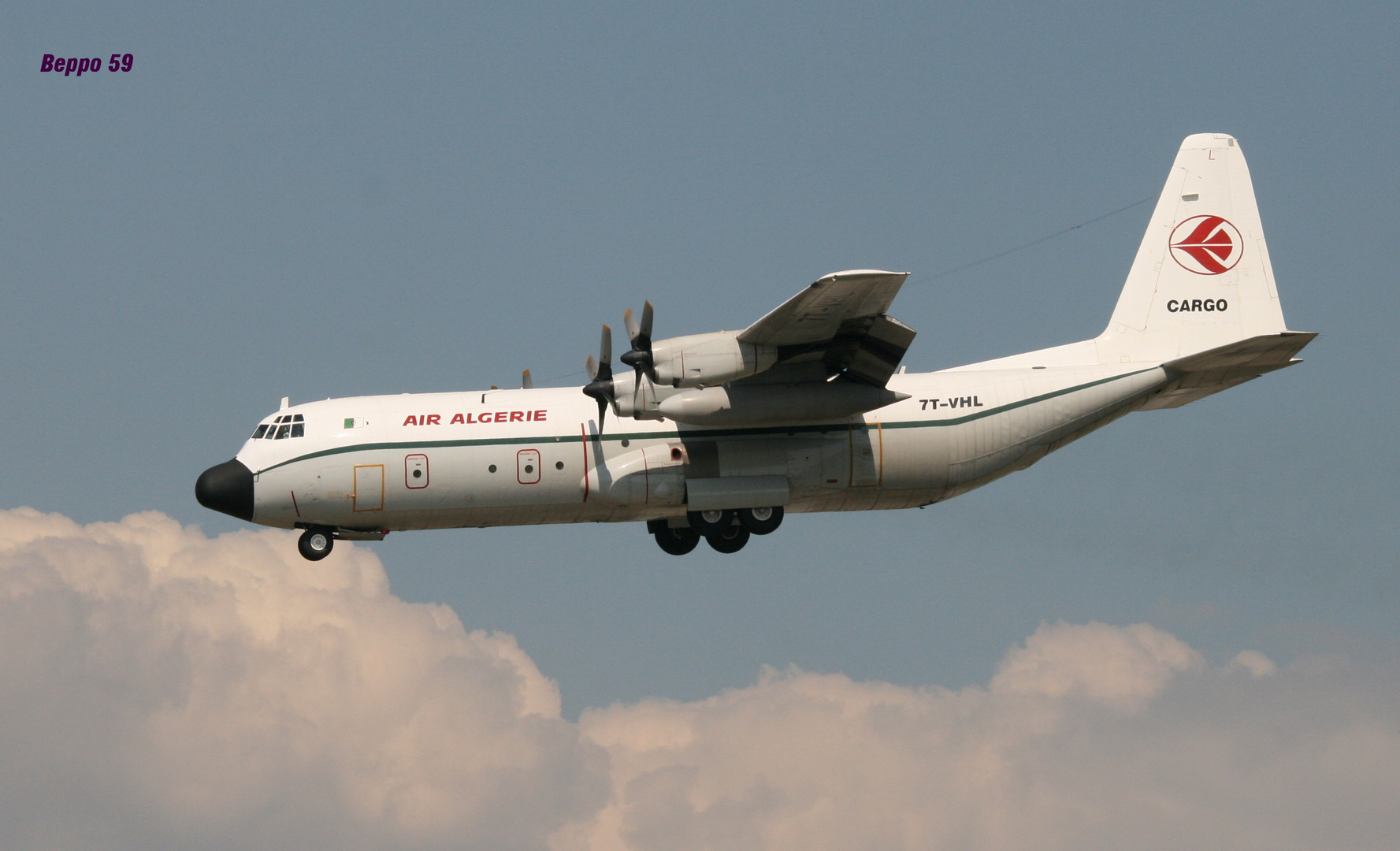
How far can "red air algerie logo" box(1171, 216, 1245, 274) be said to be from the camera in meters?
31.8

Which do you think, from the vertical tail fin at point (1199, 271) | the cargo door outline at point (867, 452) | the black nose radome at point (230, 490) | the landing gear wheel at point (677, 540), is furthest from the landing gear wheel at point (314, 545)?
the vertical tail fin at point (1199, 271)

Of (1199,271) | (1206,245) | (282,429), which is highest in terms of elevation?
(1206,245)

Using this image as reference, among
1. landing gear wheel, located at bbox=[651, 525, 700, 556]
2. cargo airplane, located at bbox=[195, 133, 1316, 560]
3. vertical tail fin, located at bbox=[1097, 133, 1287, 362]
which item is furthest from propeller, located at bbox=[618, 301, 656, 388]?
vertical tail fin, located at bbox=[1097, 133, 1287, 362]

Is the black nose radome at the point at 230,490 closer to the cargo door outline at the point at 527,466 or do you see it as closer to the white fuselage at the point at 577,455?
the white fuselage at the point at 577,455

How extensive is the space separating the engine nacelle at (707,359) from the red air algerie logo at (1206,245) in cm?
1048

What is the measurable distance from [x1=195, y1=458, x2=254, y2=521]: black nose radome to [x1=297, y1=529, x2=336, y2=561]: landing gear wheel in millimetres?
1022

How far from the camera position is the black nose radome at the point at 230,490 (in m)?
28.4

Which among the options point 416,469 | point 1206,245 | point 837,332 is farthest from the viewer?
point 1206,245

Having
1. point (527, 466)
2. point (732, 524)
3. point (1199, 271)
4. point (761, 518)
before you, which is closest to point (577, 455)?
point (527, 466)

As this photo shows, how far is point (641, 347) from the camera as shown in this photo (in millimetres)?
26734

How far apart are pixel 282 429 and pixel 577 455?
5.54 m

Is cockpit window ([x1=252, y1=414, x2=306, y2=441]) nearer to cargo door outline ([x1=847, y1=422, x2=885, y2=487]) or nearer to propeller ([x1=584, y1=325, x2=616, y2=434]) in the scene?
propeller ([x1=584, y1=325, x2=616, y2=434])

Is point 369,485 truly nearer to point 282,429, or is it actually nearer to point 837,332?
point 282,429

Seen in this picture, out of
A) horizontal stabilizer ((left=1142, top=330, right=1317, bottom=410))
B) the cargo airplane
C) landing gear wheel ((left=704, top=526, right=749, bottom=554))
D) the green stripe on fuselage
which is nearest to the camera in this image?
the cargo airplane
